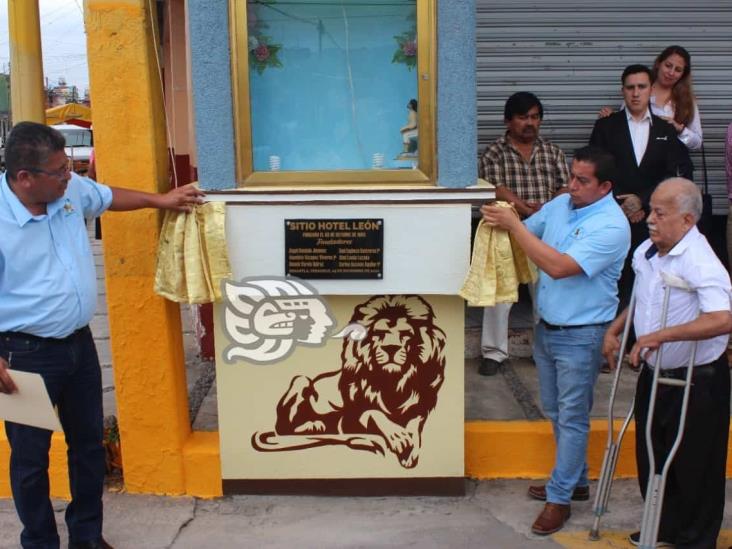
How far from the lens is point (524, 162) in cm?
545

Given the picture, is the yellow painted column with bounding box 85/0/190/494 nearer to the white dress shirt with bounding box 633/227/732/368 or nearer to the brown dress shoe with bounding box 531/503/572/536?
the brown dress shoe with bounding box 531/503/572/536

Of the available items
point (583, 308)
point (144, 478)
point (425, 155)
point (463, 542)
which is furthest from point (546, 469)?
point (144, 478)

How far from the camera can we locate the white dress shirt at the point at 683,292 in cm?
329

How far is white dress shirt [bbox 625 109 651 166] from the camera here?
5.58m

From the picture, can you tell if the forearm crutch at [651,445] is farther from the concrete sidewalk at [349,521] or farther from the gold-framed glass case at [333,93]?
the gold-framed glass case at [333,93]

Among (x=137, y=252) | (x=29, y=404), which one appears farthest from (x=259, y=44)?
(x=29, y=404)

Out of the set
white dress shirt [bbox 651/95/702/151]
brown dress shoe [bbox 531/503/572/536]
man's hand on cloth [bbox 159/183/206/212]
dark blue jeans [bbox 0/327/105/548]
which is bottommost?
brown dress shoe [bbox 531/503/572/536]

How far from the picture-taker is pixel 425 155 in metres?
3.97

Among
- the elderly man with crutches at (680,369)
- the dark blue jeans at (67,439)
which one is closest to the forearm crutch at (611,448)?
the elderly man with crutches at (680,369)

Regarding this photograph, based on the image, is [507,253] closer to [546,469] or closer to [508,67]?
[546,469]

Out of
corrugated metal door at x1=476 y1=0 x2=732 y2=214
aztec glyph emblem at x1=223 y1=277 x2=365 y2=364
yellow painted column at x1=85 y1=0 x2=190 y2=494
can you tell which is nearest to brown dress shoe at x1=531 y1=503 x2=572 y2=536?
aztec glyph emblem at x1=223 y1=277 x2=365 y2=364

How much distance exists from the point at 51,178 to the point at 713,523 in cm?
302

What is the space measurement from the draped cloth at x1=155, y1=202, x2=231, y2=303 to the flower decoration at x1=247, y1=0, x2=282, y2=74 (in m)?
0.69

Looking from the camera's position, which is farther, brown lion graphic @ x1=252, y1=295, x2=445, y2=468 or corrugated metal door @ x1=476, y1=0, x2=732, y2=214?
corrugated metal door @ x1=476, y1=0, x2=732, y2=214
